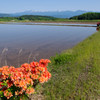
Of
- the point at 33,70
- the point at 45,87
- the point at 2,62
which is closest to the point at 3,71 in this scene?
the point at 33,70

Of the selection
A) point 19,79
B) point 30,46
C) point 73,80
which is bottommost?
point 73,80

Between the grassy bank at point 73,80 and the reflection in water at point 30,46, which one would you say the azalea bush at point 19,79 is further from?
the reflection in water at point 30,46

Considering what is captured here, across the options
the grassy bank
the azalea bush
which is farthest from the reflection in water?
the azalea bush

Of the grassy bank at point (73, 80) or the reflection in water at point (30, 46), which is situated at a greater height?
the reflection in water at point (30, 46)

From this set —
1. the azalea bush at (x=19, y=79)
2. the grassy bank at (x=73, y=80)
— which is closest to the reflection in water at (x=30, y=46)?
the grassy bank at (x=73, y=80)

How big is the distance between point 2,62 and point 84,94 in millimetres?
5861

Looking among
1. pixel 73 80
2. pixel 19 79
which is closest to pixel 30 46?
pixel 73 80

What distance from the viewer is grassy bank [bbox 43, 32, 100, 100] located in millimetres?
5227

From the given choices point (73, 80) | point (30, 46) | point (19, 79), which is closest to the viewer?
point (19, 79)

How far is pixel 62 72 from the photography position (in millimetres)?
7328

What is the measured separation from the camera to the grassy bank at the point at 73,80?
5.23 m

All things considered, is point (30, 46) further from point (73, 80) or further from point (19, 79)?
point (19, 79)

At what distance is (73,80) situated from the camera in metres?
6.38

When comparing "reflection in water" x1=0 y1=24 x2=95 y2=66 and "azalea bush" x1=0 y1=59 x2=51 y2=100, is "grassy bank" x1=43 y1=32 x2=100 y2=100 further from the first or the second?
"reflection in water" x1=0 y1=24 x2=95 y2=66
